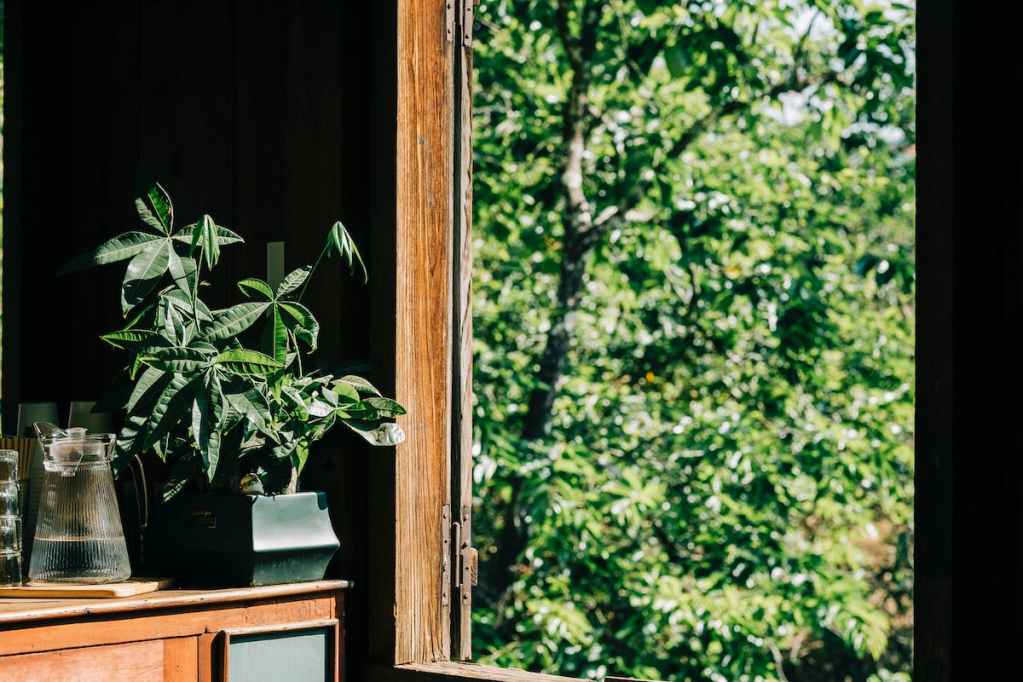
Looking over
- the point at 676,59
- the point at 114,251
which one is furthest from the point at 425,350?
the point at 676,59

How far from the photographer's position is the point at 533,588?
15.1 feet

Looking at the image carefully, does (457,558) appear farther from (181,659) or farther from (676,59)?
(676,59)

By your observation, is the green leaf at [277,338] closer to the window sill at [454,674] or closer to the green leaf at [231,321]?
the green leaf at [231,321]

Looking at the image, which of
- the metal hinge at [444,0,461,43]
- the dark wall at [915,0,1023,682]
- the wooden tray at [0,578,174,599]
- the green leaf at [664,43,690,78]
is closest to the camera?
the dark wall at [915,0,1023,682]

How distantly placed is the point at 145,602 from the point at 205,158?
81 cm

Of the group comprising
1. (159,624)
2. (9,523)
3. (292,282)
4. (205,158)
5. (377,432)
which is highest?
(205,158)

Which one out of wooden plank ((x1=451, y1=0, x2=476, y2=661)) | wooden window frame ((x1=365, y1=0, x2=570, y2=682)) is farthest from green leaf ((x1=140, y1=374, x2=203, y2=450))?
wooden plank ((x1=451, y1=0, x2=476, y2=661))

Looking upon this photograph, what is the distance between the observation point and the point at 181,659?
62.0 inches

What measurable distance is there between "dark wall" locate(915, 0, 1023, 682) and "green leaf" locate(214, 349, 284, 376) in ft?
2.71

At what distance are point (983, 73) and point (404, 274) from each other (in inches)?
34.1

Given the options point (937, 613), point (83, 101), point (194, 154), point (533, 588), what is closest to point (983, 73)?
point (937, 613)

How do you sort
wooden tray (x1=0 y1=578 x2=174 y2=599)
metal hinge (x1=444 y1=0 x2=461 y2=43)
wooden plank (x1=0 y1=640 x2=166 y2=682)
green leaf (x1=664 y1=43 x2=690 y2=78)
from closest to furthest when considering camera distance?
wooden plank (x1=0 y1=640 x2=166 y2=682) → wooden tray (x1=0 y1=578 x2=174 y2=599) → metal hinge (x1=444 y1=0 x2=461 y2=43) → green leaf (x1=664 y1=43 x2=690 y2=78)

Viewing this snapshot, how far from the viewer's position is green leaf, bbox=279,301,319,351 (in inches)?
66.0

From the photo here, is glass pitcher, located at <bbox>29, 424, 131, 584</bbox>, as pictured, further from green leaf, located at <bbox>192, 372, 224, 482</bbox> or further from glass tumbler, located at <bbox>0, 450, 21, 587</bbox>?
green leaf, located at <bbox>192, 372, 224, 482</bbox>
